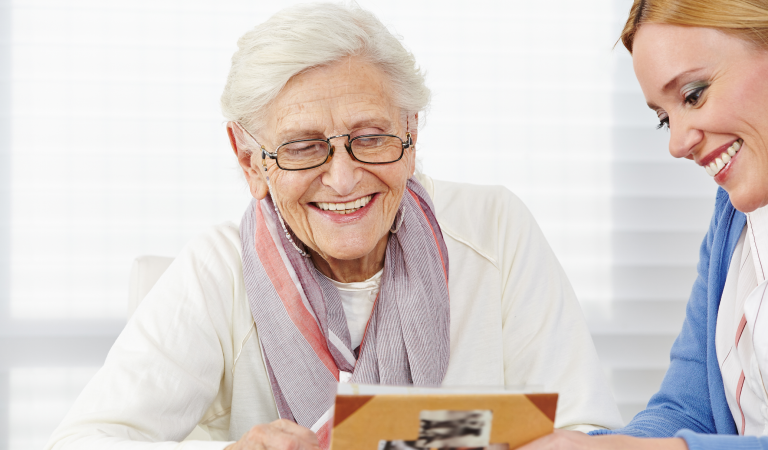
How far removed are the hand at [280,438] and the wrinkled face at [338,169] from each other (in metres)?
0.45

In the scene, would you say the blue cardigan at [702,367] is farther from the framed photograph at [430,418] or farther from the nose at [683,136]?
the framed photograph at [430,418]

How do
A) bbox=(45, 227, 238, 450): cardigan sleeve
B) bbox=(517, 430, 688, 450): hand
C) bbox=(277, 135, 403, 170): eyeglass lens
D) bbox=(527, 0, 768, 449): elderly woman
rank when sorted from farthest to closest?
bbox=(277, 135, 403, 170): eyeglass lens
bbox=(45, 227, 238, 450): cardigan sleeve
bbox=(527, 0, 768, 449): elderly woman
bbox=(517, 430, 688, 450): hand

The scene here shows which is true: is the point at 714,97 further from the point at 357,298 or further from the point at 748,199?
the point at 357,298

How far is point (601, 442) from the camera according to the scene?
3.19 feet

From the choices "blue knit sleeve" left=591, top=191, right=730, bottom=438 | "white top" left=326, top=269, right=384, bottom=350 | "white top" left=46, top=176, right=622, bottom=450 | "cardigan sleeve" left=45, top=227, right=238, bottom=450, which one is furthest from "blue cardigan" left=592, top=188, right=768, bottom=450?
"cardigan sleeve" left=45, top=227, right=238, bottom=450

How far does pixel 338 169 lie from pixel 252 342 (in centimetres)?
45

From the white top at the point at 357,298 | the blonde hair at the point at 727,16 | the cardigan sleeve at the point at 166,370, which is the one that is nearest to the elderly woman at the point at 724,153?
the blonde hair at the point at 727,16

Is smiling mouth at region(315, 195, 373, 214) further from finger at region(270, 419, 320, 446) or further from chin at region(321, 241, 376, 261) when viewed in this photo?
finger at region(270, 419, 320, 446)

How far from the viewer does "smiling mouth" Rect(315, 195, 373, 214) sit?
4.67 ft

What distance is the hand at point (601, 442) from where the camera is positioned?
89cm

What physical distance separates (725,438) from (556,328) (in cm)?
60

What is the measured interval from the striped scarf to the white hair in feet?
0.90

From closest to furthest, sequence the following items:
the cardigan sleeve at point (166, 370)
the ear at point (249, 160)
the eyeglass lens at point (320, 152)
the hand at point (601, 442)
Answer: the hand at point (601, 442)
the cardigan sleeve at point (166, 370)
the eyeglass lens at point (320, 152)
the ear at point (249, 160)

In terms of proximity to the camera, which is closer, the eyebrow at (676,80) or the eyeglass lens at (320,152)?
the eyebrow at (676,80)
